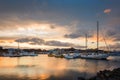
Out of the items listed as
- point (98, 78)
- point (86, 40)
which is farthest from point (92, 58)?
point (98, 78)

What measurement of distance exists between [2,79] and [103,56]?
75.4 meters

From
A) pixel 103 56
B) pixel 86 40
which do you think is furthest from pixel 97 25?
pixel 86 40

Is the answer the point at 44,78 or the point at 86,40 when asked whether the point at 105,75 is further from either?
the point at 86,40

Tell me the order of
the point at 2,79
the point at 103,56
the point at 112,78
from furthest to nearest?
the point at 103,56, the point at 2,79, the point at 112,78

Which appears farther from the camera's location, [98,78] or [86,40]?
[86,40]

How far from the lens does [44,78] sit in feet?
123

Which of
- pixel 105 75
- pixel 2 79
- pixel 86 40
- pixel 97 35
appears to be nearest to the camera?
pixel 105 75

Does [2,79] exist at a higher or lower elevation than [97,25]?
lower

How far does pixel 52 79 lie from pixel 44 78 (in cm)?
141

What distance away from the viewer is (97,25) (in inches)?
3784

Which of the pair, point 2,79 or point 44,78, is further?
point 44,78

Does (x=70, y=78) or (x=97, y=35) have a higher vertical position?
(x=97, y=35)

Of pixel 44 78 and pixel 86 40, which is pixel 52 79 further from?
pixel 86 40

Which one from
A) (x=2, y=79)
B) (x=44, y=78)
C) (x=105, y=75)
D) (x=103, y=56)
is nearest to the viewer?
(x=105, y=75)
